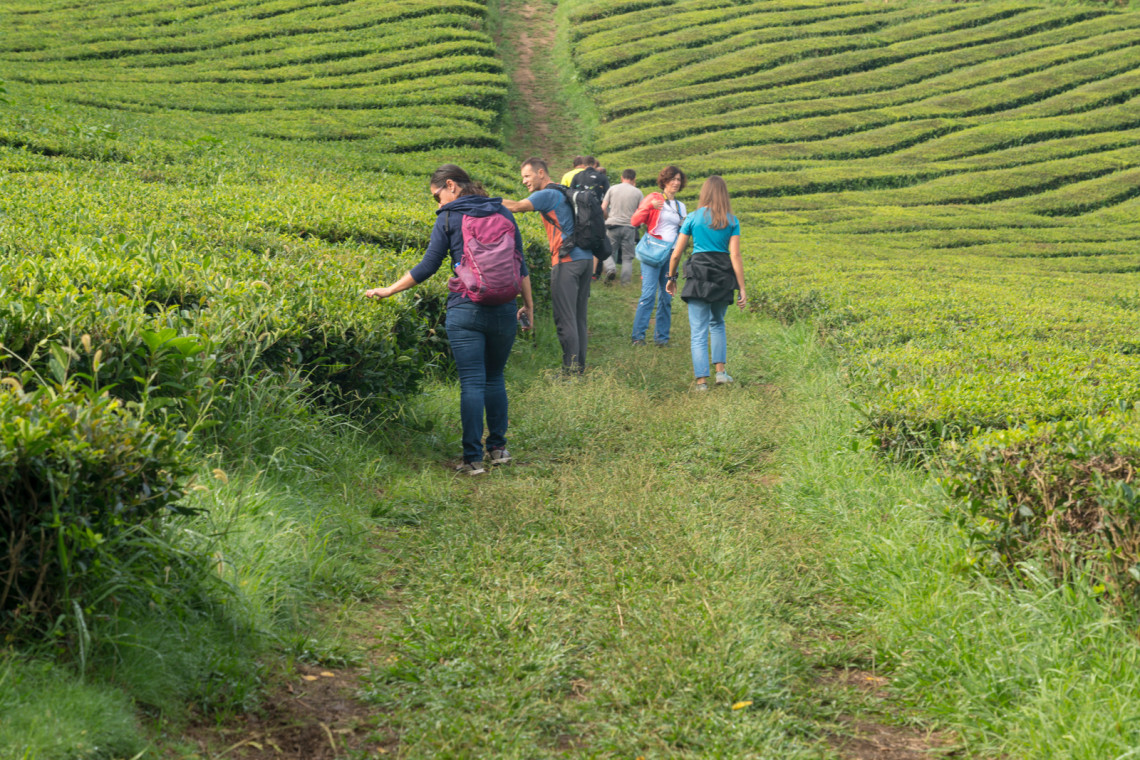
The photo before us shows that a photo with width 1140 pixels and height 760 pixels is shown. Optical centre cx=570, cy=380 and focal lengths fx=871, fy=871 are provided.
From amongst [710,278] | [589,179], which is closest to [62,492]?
[710,278]

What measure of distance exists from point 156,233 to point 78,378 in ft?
11.1

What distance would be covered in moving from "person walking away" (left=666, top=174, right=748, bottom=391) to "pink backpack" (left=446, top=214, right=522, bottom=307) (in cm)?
250

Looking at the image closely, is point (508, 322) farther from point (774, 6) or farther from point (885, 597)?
point (774, 6)

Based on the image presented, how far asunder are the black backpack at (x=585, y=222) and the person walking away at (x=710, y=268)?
0.80 meters

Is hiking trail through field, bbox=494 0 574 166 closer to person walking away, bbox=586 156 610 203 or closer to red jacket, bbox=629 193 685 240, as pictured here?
person walking away, bbox=586 156 610 203

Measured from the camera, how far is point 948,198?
74.1ft

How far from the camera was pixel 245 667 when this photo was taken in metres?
2.88

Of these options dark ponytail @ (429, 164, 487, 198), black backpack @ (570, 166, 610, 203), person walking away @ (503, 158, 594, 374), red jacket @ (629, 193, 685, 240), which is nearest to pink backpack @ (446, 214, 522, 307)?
dark ponytail @ (429, 164, 487, 198)

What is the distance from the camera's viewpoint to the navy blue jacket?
17.0 ft

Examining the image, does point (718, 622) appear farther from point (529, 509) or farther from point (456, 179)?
point (456, 179)

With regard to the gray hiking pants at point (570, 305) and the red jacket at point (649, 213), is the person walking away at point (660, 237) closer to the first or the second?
the red jacket at point (649, 213)

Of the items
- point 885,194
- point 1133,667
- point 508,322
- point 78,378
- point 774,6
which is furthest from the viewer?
point 774,6

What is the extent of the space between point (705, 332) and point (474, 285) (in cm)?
287

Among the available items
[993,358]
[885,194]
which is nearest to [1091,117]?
[885,194]
